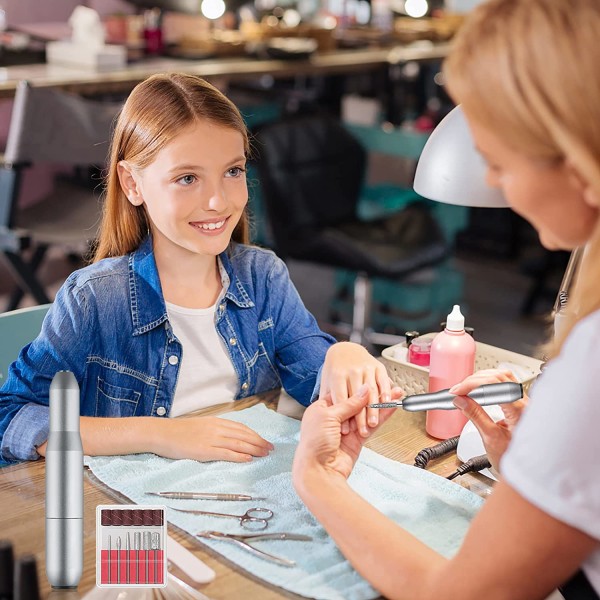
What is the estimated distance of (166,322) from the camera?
1.55 m

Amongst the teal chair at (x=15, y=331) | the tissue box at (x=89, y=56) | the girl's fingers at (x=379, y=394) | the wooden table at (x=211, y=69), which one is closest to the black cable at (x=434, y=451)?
the girl's fingers at (x=379, y=394)

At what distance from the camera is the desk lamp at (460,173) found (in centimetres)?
140

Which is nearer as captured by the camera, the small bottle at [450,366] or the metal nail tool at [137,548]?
the metal nail tool at [137,548]

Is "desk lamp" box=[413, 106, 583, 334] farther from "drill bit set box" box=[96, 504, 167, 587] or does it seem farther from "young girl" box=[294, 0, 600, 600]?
"drill bit set box" box=[96, 504, 167, 587]

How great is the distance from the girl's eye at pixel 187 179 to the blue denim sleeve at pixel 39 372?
0.75 ft

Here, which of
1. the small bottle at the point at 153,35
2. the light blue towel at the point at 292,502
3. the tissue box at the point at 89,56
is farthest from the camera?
the small bottle at the point at 153,35

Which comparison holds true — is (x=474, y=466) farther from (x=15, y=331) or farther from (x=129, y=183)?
(x=15, y=331)

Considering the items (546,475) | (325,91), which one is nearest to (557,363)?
(546,475)

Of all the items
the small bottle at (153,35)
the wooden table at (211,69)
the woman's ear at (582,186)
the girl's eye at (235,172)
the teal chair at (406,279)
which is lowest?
the teal chair at (406,279)

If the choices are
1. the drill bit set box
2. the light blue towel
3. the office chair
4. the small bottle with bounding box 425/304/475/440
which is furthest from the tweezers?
the office chair

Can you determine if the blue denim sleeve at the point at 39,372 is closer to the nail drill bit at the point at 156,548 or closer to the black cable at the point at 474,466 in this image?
the nail drill bit at the point at 156,548

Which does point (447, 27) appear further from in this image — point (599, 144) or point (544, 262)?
point (599, 144)

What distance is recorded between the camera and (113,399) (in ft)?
5.07

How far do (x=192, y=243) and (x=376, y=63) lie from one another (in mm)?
3334
